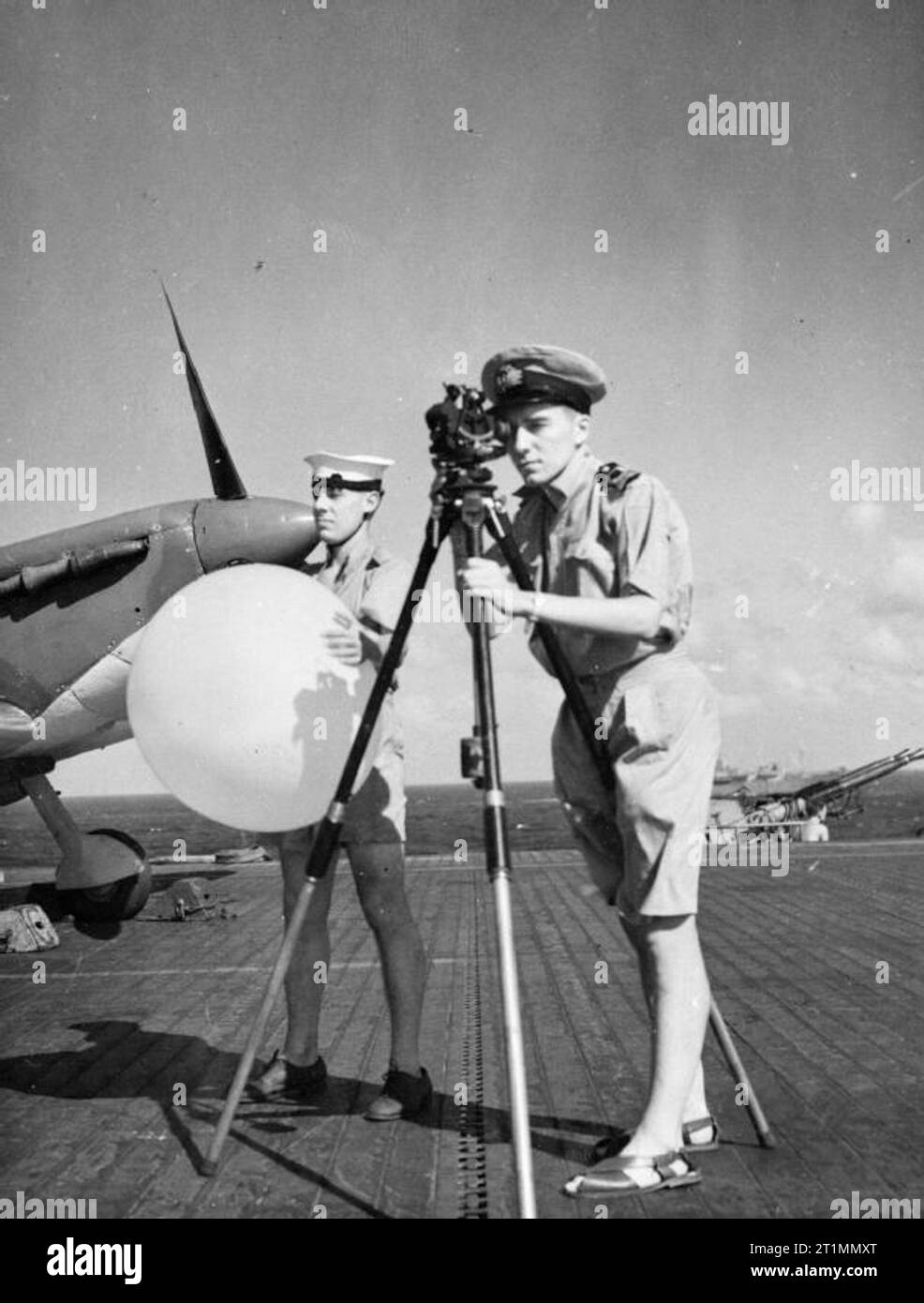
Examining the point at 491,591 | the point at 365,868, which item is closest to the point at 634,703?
the point at 491,591

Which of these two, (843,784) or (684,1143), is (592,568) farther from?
(843,784)

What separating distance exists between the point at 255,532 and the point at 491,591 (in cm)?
574

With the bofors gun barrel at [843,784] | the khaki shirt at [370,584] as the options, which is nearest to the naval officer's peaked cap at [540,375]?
the khaki shirt at [370,584]

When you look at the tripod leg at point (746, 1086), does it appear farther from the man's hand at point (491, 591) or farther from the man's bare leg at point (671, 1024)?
the man's hand at point (491, 591)

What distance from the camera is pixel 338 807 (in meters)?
2.70

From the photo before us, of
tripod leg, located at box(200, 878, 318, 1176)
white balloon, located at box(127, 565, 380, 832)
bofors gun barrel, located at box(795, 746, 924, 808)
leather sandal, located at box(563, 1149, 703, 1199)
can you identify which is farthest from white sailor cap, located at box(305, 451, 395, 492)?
bofors gun barrel, located at box(795, 746, 924, 808)

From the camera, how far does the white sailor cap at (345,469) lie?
10.9ft

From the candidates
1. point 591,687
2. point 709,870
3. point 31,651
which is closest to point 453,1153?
point 591,687

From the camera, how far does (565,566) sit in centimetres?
274

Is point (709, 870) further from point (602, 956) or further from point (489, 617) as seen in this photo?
point (489, 617)

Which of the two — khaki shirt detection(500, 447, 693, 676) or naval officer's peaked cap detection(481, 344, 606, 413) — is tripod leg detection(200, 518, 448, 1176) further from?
naval officer's peaked cap detection(481, 344, 606, 413)

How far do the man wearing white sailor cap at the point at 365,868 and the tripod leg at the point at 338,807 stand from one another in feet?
1.34
